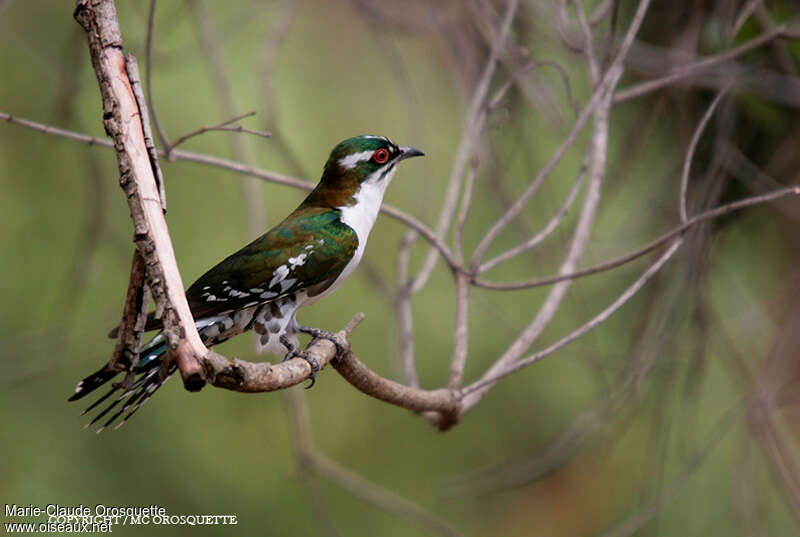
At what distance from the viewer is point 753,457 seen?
12.1 feet

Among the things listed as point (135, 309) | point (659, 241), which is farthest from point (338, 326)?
point (135, 309)

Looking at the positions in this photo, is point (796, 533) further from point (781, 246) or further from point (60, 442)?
point (60, 442)

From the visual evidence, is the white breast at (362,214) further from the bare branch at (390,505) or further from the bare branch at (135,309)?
the bare branch at (135,309)

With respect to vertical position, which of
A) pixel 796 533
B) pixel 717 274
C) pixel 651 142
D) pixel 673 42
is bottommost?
pixel 796 533

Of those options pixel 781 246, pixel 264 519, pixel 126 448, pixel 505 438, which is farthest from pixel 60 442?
pixel 781 246

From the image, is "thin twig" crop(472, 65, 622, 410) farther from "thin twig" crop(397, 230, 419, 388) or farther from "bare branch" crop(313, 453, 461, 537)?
"bare branch" crop(313, 453, 461, 537)

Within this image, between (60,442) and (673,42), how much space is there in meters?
3.39

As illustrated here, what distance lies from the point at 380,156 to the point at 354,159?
99 millimetres

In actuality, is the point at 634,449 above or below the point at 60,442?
below

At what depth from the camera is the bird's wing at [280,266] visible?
238 cm

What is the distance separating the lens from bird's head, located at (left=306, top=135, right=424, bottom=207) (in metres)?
2.87

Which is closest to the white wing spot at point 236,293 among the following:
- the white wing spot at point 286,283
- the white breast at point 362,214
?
the white wing spot at point 286,283

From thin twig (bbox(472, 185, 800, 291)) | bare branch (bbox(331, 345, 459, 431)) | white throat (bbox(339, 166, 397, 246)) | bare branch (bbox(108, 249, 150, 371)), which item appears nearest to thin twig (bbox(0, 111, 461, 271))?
white throat (bbox(339, 166, 397, 246))

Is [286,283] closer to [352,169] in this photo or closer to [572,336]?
[352,169]
